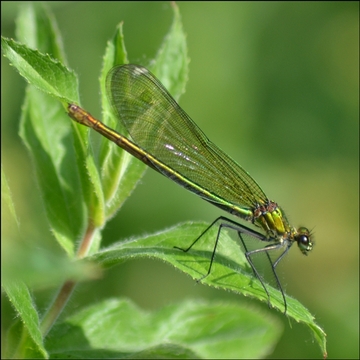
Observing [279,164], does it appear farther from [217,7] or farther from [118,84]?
[118,84]

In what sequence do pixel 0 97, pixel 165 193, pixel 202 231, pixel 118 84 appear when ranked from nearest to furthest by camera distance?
pixel 202 231
pixel 118 84
pixel 0 97
pixel 165 193

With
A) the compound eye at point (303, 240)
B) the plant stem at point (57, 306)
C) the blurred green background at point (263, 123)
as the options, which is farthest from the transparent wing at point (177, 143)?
the blurred green background at point (263, 123)

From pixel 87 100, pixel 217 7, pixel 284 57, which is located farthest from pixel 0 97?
pixel 284 57

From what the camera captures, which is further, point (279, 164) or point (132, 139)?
point (279, 164)

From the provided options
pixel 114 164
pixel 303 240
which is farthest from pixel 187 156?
pixel 303 240

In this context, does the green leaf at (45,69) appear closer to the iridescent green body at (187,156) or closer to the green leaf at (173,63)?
the iridescent green body at (187,156)

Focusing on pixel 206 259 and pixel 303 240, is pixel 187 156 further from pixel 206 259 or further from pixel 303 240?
pixel 206 259
